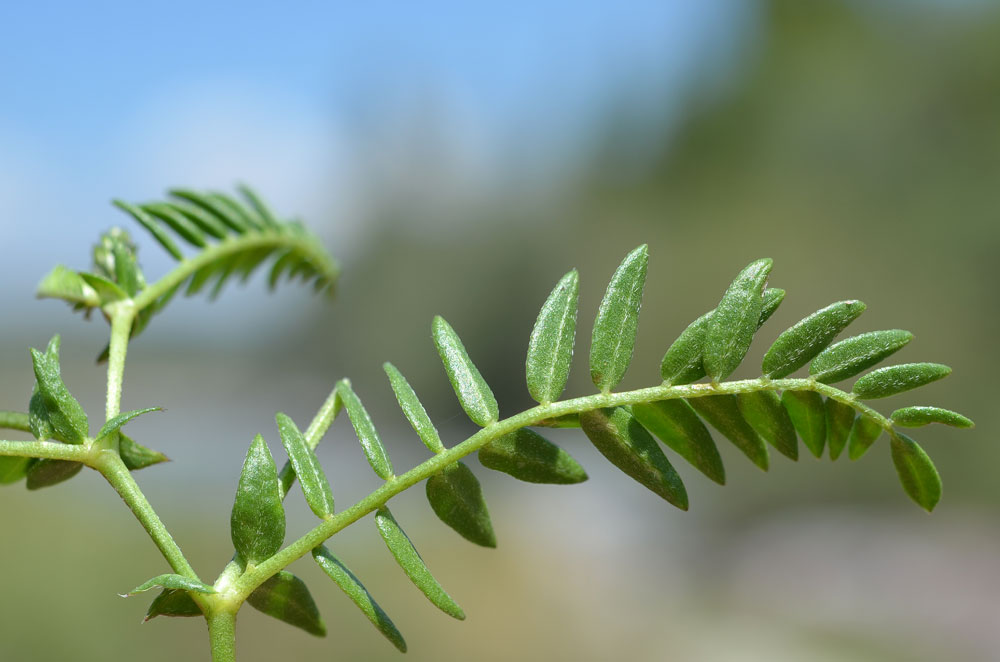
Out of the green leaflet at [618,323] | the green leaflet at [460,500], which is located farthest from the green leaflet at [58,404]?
the green leaflet at [618,323]

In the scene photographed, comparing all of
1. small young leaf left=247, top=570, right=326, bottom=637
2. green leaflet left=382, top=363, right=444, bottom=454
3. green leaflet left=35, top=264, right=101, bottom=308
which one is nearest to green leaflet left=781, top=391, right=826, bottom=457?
green leaflet left=382, top=363, right=444, bottom=454

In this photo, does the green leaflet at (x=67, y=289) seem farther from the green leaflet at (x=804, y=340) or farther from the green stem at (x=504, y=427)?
the green leaflet at (x=804, y=340)

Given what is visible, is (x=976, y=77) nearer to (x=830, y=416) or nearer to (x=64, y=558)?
(x=64, y=558)

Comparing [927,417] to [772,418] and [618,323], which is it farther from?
[618,323]

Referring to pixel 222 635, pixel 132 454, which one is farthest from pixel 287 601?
pixel 132 454

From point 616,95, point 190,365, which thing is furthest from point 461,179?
point 190,365

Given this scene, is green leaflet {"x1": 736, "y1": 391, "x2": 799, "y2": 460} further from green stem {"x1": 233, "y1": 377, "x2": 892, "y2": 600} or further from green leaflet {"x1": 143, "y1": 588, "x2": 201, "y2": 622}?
green leaflet {"x1": 143, "y1": 588, "x2": 201, "y2": 622}
